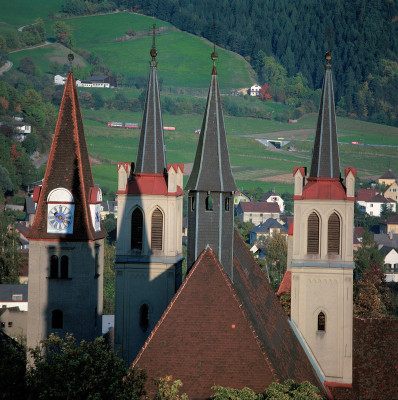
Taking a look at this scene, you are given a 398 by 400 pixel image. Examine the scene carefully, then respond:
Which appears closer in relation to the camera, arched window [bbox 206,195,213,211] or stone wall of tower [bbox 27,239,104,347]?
arched window [bbox 206,195,213,211]

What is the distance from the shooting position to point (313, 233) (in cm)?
5659

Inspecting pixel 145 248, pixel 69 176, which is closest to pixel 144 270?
pixel 145 248

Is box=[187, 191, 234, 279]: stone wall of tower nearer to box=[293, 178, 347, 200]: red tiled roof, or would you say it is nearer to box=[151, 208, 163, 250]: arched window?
box=[293, 178, 347, 200]: red tiled roof

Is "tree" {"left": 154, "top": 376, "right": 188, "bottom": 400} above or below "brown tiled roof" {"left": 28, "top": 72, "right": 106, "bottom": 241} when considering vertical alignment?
below

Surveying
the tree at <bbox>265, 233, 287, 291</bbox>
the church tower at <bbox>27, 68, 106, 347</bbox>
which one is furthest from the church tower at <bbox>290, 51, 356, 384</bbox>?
the tree at <bbox>265, 233, 287, 291</bbox>

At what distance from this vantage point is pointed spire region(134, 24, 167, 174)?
193 ft

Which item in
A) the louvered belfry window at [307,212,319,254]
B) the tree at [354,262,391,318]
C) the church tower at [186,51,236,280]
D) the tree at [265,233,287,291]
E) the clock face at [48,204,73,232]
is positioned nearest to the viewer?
the church tower at [186,51,236,280]

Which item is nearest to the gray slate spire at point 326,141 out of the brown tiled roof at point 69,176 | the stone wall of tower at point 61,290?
the brown tiled roof at point 69,176

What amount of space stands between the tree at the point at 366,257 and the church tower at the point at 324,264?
7596 centimetres

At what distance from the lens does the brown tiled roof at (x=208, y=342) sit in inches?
1689

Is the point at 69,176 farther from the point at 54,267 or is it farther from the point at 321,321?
the point at 321,321

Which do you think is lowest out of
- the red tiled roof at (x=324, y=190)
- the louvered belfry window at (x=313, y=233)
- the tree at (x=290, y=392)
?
the tree at (x=290, y=392)

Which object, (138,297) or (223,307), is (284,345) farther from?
(138,297)

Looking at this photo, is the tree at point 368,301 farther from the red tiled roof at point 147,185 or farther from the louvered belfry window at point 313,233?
the red tiled roof at point 147,185
